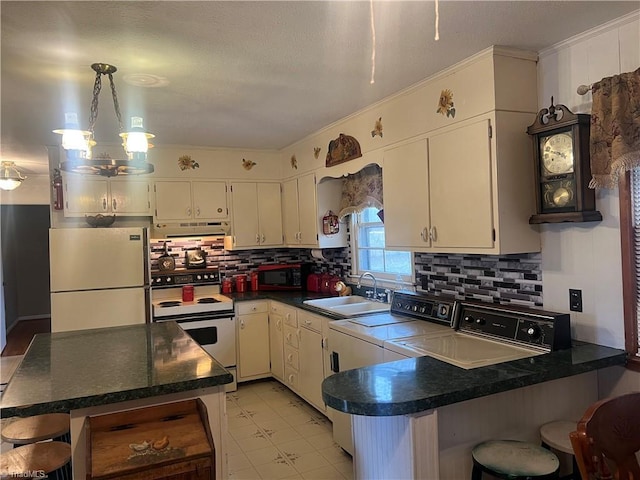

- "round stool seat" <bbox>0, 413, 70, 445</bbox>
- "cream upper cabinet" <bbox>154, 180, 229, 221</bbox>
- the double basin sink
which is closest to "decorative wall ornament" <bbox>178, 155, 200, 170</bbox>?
"cream upper cabinet" <bbox>154, 180, 229, 221</bbox>

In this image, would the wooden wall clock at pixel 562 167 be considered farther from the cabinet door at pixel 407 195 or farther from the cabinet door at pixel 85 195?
the cabinet door at pixel 85 195

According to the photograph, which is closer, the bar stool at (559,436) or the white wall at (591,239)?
the bar stool at (559,436)

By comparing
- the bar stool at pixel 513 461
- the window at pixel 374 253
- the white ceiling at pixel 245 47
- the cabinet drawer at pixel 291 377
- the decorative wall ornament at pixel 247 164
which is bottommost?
the cabinet drawer at pixel 291 377

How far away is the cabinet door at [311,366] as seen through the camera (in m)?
3.54

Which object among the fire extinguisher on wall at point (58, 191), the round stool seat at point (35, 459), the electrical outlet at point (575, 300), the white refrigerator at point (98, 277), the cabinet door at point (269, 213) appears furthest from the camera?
the cabinet door at point (269, 213)

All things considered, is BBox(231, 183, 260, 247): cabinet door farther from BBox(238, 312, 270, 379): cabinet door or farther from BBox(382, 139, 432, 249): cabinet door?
BBox(382, 139, 432, 249): cabinet door

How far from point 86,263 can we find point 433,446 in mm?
3262

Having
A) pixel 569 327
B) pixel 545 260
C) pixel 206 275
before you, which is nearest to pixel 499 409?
pixel 569 327

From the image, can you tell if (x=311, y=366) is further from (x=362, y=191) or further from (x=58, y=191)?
(x=58, y=191)

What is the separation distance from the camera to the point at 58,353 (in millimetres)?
2326

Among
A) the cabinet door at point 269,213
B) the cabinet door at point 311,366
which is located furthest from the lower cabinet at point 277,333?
the cabinet door at point 269,213

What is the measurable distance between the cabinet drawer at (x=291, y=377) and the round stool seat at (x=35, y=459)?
222 centimetres

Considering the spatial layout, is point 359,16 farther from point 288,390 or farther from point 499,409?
point 288,390

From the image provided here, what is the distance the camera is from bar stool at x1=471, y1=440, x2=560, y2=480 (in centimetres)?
168
